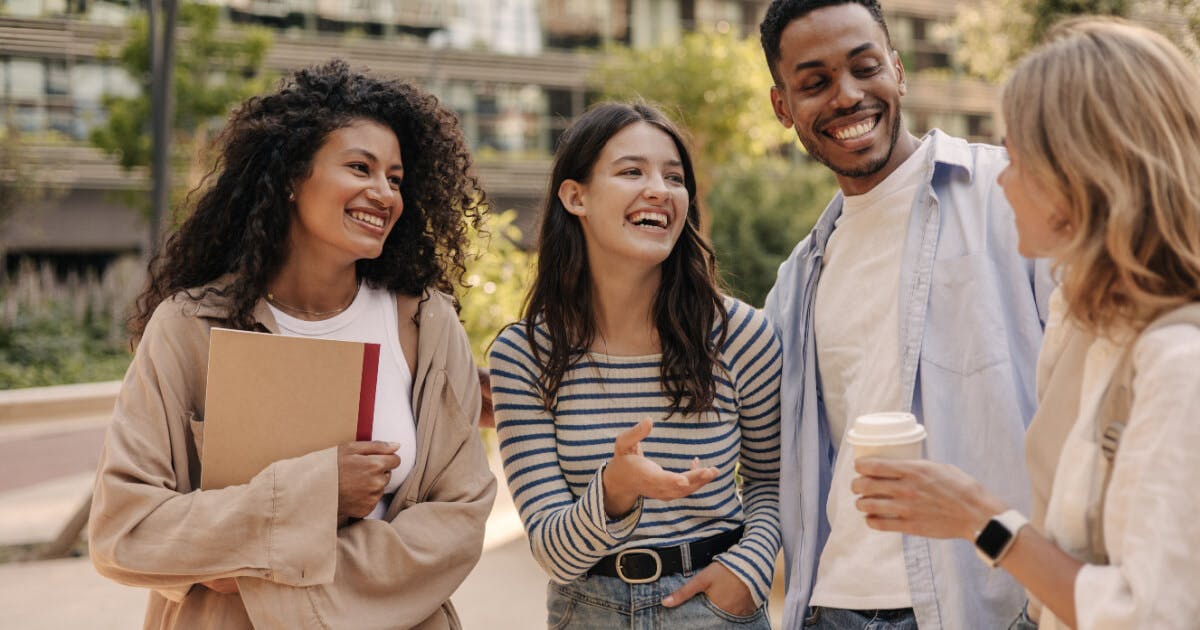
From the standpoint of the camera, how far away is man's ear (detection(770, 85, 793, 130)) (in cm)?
287

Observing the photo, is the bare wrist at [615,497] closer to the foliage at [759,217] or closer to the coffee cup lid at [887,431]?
the coffee cup lid at [887,431]

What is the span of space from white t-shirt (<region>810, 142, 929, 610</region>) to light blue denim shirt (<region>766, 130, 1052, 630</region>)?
0.10 ft

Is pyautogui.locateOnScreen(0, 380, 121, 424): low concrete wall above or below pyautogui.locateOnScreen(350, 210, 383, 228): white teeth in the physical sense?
below

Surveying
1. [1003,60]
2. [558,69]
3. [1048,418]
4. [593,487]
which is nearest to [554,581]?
[593,487]

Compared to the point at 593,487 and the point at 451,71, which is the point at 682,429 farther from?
the point at 451,71

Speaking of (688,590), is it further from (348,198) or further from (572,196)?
(348,198)

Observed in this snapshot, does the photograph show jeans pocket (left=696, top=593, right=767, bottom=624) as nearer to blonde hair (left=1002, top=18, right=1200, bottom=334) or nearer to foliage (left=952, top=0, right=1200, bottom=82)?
blonde hair (left=1002, top=18, right=1200, bottom=334)

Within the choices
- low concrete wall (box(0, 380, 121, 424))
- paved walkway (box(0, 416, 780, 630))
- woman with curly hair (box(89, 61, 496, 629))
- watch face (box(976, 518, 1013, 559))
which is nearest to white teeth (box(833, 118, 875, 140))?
woman with curly hair (box(89, 61, 496, 629))

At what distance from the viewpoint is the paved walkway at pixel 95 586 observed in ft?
18.2

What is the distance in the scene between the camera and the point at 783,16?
2.79 meters

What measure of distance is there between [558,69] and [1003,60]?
19.2m

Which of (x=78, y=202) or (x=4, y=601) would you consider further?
(x=78, y=202)

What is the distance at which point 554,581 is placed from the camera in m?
2.58

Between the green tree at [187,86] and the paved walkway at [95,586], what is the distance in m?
10.7
